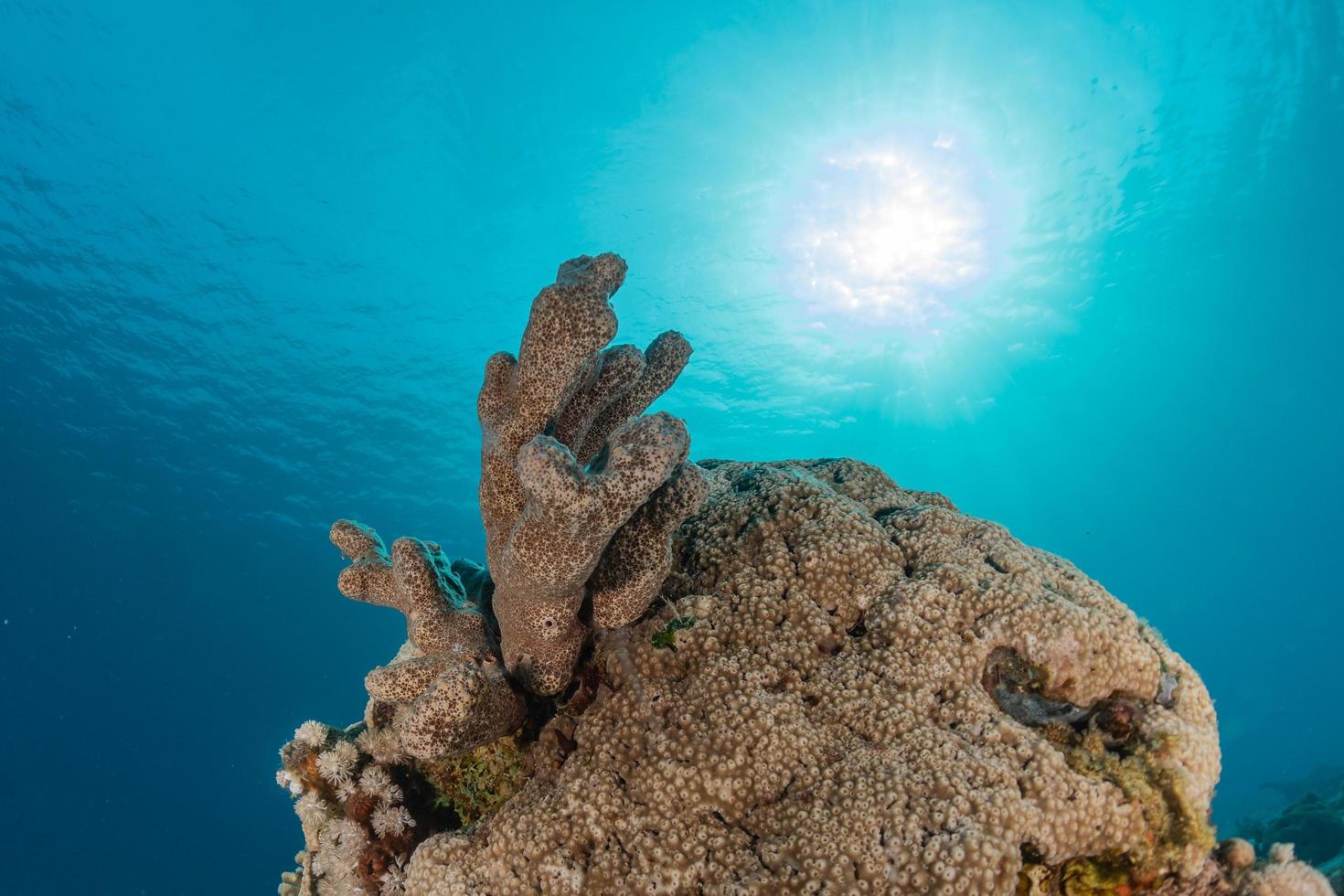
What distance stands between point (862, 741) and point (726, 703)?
2.32 feet

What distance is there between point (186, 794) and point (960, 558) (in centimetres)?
7046

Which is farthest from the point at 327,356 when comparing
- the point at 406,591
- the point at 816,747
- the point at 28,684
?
the point at 28,684

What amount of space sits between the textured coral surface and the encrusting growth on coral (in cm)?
1

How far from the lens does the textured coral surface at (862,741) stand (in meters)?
2.69

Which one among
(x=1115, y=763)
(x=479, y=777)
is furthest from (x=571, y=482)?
(x=1115, y=763)

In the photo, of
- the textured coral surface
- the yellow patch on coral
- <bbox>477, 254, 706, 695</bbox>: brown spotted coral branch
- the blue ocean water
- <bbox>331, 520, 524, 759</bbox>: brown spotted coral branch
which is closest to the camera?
the textured coral surface

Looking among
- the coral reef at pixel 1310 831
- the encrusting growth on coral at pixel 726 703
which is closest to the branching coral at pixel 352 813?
the encrusting growth on coral at pixel 726 703

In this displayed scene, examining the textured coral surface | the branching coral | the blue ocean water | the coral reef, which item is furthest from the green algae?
the blue ocean water

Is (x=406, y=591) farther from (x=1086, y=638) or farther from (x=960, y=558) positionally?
(x=1086, y=638)

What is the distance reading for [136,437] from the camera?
118 feet

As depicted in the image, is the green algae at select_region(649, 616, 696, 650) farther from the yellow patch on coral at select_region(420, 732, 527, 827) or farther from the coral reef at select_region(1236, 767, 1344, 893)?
the coral reef at select_region(1236, 767, 1344, 893)

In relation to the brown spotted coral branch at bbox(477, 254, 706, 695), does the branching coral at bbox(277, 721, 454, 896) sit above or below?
below

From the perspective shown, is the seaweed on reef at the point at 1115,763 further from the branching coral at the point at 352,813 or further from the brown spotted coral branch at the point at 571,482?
the branching coral at the point at 352,813

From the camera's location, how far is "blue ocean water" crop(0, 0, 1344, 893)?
80.7ft
